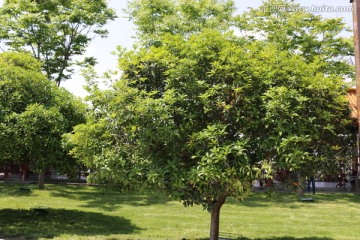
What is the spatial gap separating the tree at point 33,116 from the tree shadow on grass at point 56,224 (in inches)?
77.1

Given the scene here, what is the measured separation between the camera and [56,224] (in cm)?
1392

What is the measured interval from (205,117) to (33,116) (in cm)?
542

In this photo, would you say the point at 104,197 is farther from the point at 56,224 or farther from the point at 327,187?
the point at 327,187

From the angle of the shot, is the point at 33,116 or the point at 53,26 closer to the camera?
the point at 33,116

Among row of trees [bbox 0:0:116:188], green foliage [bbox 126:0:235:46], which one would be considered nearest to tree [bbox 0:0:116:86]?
green foliage [bbox 126:0:235:46]

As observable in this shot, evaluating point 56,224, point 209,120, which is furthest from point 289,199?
point 209,120

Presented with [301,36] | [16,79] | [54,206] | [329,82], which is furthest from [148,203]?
[301,36]

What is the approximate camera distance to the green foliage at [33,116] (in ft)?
38.6

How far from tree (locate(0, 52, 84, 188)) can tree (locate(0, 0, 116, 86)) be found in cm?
1297

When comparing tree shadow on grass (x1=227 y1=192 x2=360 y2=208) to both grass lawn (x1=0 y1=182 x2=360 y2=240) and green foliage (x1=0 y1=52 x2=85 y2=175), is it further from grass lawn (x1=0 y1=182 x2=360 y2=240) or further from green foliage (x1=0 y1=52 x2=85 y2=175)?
green foliage (x1=0 y1=52 x2=85 y2=175)

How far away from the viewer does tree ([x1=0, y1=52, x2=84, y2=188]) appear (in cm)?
1177

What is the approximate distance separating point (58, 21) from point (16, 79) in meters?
15.2

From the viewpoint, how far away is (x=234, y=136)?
381 inches

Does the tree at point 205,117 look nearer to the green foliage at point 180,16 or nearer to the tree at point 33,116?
the tree at point 33,116
